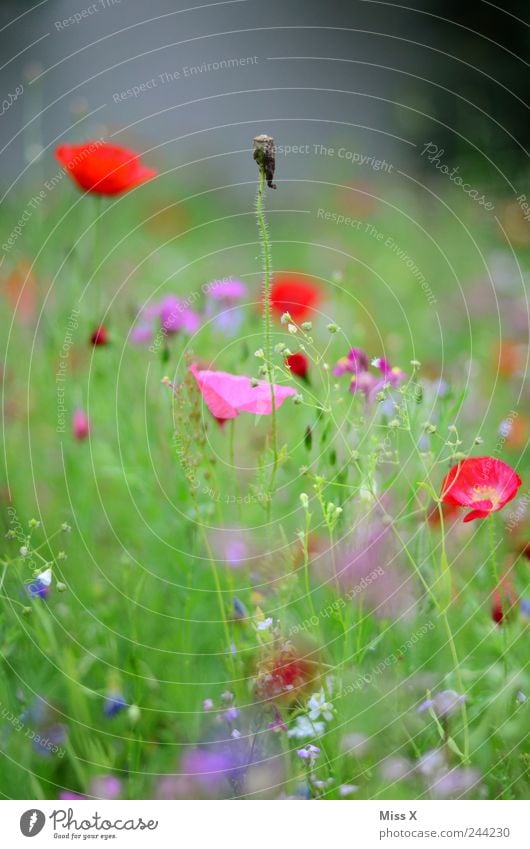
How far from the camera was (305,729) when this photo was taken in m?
0.67

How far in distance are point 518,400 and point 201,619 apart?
1.53ft

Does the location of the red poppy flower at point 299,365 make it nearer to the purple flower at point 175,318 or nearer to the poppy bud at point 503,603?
the purple flower at point 175,318

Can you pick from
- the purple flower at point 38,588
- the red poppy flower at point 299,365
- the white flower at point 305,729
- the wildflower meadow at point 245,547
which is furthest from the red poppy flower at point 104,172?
the white flower at point 305,729

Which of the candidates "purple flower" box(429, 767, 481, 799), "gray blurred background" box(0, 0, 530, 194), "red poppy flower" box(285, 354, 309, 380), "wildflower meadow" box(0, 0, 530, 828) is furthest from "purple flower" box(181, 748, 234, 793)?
"gray blurred background" box(0, 0, 530, 194)

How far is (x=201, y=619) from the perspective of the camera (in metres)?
0.78

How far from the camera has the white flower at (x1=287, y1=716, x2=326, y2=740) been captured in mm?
656

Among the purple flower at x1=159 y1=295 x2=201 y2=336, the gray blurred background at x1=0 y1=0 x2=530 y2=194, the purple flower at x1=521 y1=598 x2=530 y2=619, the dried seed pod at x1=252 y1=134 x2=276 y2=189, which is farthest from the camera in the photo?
the gray blurred background at x1=0 y1=0 x2=530 y2=194

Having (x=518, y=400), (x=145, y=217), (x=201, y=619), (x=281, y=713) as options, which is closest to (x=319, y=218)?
(x=145, y=217)

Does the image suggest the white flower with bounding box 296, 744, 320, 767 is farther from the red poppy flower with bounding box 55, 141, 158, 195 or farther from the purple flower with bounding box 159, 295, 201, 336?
the red poppy flower with bounding box 55, 141, 158, 195

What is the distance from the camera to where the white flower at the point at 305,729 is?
0.66 metres

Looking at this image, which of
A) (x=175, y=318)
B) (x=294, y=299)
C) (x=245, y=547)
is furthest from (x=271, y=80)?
(x=245, y=547)

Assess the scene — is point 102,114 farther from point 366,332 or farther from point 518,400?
point 518,400

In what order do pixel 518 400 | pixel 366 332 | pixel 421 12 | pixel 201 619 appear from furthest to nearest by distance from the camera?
pixel 421 12
pixel 366 332
pixel 518 400
pixel 201 619

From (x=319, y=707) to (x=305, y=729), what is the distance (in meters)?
0.03
